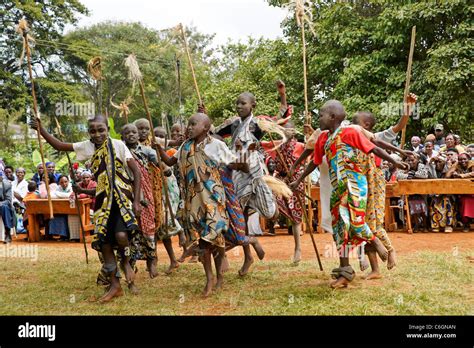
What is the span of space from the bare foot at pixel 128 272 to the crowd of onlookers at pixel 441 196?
698 centimetres

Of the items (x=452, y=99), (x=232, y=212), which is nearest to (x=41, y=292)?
(x=232, y=212)

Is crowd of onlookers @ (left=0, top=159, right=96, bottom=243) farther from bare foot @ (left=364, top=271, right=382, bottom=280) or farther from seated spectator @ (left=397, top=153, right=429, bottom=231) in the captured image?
bare foot @ (left=364, top=271, right=382, bottom=280)

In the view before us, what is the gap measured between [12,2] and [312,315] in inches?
916

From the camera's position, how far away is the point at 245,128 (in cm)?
696

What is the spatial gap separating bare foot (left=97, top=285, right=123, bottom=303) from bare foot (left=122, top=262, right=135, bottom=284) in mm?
253

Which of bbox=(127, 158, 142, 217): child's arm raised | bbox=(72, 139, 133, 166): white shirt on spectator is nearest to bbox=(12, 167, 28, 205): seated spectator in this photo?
bbox=(72, 139, 133, 166): white shirt on spectator

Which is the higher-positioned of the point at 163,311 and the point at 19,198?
the point at 19,198

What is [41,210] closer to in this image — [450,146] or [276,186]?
[276,186]

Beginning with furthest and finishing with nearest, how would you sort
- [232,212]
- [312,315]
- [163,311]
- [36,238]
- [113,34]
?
[113,34] → [36,238] → [232,212] → [163,311] → [312,315]

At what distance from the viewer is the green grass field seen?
208 inches

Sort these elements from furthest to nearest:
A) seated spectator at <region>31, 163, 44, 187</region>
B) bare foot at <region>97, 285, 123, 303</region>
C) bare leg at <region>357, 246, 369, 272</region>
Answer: seated spectator at <region>31, 163, 44, 187</region> < bare leg at <region>357, 246, 369, 272</region> < bare foot at <region>97, 285, 123, 303</region>

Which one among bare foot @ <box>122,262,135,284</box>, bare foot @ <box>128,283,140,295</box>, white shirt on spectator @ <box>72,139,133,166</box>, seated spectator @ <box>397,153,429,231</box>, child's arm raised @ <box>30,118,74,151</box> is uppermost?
child's arm raised @ <box>30,118,74,151</box>

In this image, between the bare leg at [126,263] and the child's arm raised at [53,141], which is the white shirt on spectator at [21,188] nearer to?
the child's arm raised at [53,141]

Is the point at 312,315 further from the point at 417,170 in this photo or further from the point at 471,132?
the point at 471,132
